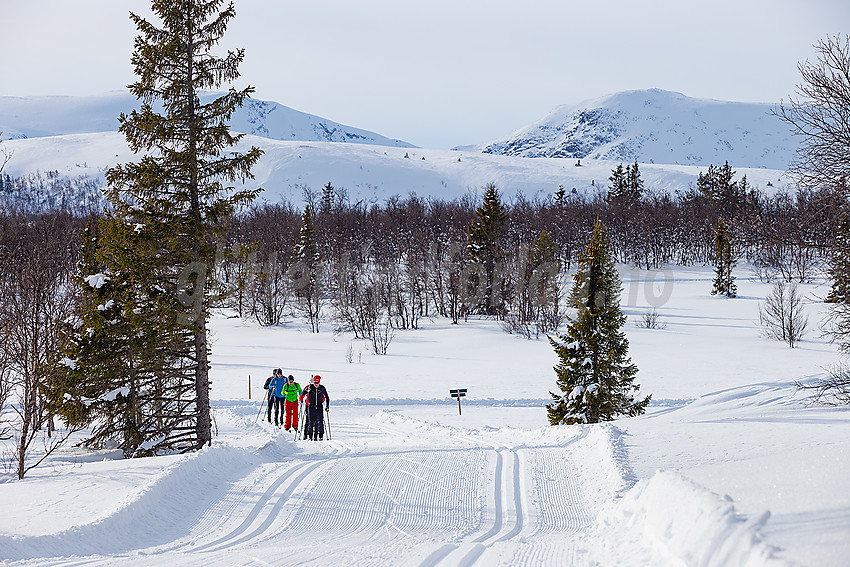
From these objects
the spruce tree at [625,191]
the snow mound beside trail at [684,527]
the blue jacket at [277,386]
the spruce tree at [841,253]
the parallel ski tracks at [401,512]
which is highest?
the spruce tree at [625,191]

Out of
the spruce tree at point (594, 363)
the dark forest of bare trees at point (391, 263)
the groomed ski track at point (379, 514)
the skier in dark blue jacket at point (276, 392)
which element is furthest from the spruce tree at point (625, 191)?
the groomed ski track at point (379, 514)

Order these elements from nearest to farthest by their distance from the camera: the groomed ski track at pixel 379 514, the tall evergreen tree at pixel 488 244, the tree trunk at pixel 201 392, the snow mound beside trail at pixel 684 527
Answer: the snow mound beside trail at pixel 684 527 < the groomed ski track at pixel 379 514 < the tree trunk at pixel 201 392 < the tall evergreen tree at pixel 488 244

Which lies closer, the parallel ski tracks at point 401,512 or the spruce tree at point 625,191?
the parallel ski tracks at point 401,512

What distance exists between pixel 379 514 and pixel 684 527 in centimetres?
417

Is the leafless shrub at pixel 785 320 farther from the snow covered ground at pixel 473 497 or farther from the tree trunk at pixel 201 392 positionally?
the tree trunk at pixel 201 392

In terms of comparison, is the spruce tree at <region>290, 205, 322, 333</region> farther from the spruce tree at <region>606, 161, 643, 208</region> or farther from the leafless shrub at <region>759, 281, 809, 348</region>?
the spruce tree at <region>606, 161, 643, 208</region>

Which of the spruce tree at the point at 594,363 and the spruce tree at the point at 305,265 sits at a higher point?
the spruce tree at the point at 305,265

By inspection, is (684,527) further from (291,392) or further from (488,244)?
(488,244)

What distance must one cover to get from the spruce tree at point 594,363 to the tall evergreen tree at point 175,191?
10.1m

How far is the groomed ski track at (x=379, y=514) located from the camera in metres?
6.33

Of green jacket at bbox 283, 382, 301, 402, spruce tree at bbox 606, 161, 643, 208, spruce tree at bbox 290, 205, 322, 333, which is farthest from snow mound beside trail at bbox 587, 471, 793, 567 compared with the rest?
spruce tree at bbox 606, 161, 643, 208

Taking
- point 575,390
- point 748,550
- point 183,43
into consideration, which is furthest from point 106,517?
point 575,390

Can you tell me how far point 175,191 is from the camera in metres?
14.5

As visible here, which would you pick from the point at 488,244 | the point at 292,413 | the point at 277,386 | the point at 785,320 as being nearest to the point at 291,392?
the point at 292,413
